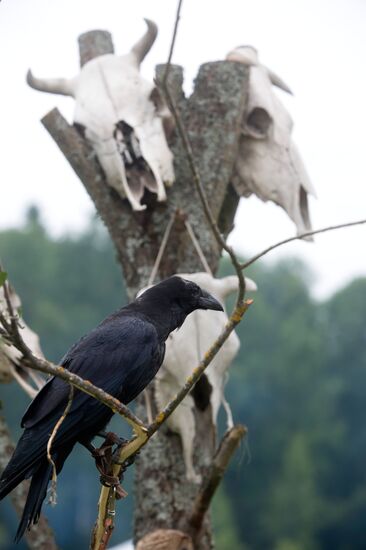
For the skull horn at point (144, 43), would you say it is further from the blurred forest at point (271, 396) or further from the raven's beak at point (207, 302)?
the blurred forest at point (271, 396)

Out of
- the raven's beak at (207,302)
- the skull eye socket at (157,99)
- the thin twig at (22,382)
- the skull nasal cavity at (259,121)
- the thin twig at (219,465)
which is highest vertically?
the skull eye socket at (157,99)

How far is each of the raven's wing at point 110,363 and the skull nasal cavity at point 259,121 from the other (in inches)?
75.4

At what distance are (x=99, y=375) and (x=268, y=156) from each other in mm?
2124

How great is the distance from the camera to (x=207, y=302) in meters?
4.54

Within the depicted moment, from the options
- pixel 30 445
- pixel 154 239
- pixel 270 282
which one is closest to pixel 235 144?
pixel 154 239

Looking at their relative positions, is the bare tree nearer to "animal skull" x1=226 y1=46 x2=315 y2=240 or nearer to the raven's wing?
"animal skull" x1=226 y1=46 x2=315 y2=240

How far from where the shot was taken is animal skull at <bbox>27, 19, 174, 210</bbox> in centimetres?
523

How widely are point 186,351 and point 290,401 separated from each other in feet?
131

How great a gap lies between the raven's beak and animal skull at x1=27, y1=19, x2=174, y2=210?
0.77 metres

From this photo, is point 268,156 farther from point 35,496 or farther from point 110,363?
point 35,496

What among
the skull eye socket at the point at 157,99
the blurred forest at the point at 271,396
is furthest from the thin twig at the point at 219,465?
the blurred forest at the point at 271,396

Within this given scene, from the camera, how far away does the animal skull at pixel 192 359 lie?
5.00 metres

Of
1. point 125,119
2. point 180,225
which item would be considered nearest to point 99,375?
point 180,225

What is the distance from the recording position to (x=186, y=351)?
16.4ft
